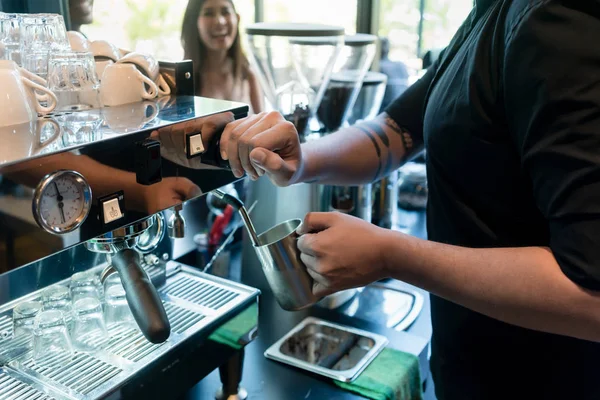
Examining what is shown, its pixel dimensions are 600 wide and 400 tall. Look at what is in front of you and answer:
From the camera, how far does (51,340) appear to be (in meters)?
0.82

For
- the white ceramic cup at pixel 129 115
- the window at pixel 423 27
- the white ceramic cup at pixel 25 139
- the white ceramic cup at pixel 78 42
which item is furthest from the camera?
the window at pixel 423 27

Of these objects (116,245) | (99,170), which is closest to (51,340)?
(116,245)

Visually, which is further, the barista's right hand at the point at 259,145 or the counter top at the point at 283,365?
the counter top at the point at 283,365

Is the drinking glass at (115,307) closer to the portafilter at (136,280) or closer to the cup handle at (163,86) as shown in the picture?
the portafilter at (136,280)

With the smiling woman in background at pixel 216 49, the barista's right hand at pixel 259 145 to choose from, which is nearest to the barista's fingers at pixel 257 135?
the barista's right hand at pixel 259 145

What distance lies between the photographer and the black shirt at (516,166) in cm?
62

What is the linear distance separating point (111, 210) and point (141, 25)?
3.02ft

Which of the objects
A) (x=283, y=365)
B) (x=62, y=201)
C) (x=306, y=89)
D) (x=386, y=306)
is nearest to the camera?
(x=62, y=201)

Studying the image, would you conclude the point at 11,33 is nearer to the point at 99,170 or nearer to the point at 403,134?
the point at 99,170

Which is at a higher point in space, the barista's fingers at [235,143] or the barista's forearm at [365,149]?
the barista's fingers at [235,143]

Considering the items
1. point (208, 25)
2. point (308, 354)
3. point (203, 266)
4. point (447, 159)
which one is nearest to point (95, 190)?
point (447, 159)

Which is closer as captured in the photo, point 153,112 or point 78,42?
point 153,112

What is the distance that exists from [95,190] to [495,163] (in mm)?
484

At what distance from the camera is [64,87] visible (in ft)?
2.64
